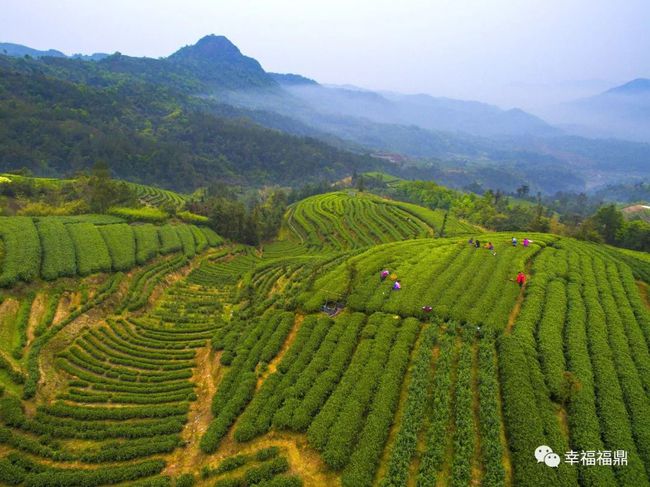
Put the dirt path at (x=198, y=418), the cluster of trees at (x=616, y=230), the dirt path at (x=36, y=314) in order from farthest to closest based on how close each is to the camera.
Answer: the cluster of trees at (x=616, y=230) → the dirt path at (x=36, y=314) → the dirt path at (x=198, y=418)

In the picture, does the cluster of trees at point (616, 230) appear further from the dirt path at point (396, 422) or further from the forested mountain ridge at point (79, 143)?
the forested mountain ridge at point (79, 143)

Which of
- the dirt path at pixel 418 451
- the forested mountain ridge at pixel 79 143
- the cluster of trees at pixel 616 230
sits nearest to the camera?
the dirt path at pixel 418 451

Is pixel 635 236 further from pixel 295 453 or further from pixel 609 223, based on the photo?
pixel 295 453

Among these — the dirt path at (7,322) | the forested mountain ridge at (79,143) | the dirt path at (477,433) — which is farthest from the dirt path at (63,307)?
the forested mountain ridge at (79,143)

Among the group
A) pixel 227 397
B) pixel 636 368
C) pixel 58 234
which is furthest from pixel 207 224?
pixel 636 368

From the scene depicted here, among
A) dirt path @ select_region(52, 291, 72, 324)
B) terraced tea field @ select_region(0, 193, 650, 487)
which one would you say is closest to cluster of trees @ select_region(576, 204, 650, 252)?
terraced tea field @ select_region(0, 193, 650, 487)

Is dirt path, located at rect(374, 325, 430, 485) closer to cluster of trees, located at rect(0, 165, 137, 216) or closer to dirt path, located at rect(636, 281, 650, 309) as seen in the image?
dirt path, located at rect(636, 281, 650, 309)

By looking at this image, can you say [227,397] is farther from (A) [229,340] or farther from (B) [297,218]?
(B) [297,218]
